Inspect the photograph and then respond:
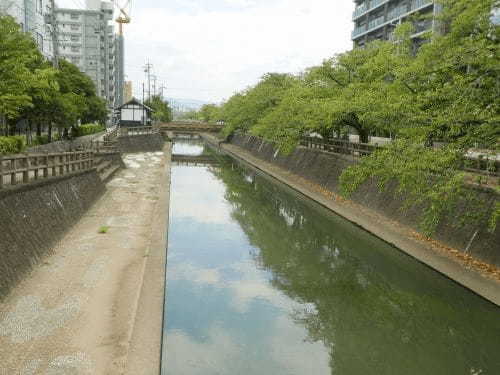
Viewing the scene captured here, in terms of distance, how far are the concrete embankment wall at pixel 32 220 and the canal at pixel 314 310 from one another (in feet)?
12.9

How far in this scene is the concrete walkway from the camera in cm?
798

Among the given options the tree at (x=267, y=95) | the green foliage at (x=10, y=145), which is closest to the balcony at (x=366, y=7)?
the tree at (x=267, y=95)

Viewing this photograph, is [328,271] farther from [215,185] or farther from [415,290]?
[215,185]

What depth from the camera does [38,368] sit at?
7.62 meters

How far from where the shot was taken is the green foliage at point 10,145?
21.8m

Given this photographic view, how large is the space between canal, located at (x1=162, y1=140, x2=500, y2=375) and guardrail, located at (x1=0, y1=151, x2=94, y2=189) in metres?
5.43

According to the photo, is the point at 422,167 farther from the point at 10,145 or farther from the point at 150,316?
the point at 10,145

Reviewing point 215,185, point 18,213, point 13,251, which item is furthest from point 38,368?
point 215,185

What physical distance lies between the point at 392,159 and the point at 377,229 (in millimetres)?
6301

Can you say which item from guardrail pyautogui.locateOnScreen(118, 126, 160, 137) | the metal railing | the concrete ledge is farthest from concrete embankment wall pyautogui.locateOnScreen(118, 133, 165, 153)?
the concrete ledge

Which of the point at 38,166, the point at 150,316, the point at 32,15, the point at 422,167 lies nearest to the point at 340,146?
the point at 422,167

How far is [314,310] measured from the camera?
12477 mm

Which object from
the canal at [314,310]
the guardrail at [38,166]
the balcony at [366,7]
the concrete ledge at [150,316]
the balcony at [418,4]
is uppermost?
the balcony at [366,7]

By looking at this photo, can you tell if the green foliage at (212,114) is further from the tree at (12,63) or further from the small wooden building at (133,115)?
the tree at (12,63)
